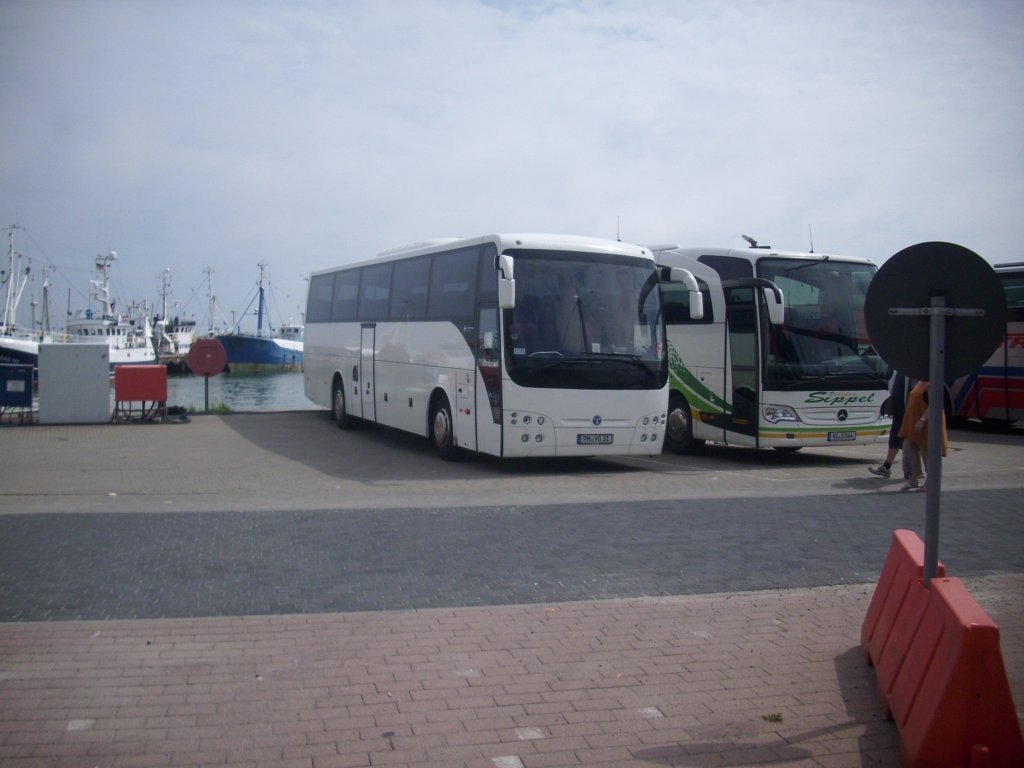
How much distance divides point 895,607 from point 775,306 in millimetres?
10255

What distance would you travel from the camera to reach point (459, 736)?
194 inches

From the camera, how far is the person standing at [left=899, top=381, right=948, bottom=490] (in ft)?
41.1

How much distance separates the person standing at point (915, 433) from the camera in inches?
493

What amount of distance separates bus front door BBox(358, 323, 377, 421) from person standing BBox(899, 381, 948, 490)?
9.91 meters

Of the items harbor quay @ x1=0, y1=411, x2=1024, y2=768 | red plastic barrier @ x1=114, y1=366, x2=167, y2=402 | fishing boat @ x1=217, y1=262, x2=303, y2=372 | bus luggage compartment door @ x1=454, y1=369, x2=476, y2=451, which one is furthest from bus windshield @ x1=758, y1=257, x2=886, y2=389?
fishing boat @ x1=217, y1=262, x2=303, y2=372

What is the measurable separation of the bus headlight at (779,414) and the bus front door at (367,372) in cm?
741

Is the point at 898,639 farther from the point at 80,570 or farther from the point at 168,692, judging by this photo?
the point at 80,570

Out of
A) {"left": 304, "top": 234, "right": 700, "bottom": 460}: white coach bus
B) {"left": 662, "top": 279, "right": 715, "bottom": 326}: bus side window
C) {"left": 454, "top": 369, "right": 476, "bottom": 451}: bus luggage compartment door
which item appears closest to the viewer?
{"left": 304, "top": 234, "right": 700, "bottom": 460}: white coach bus

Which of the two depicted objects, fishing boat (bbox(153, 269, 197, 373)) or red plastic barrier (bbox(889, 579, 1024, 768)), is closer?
red plastic barrier (bbox(889, 579, 1024, 768))

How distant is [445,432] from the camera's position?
16047 millimetres

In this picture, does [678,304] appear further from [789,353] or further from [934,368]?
[934,368]

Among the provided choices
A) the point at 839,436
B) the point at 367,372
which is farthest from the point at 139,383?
the point at 839,436

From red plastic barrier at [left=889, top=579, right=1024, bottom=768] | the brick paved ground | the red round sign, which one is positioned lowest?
the brick paved ground

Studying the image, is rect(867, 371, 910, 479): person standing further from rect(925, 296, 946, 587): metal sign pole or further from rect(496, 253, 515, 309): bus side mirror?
rect(925, 296, 946, 587): metal sign pole
